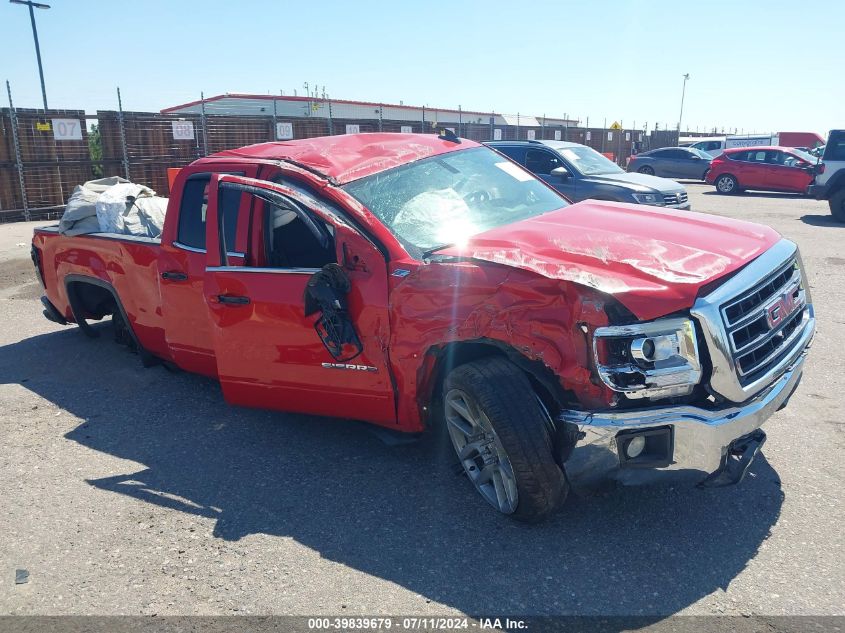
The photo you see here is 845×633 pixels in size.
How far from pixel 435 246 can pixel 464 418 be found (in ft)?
3.15

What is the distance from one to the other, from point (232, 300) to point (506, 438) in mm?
1947

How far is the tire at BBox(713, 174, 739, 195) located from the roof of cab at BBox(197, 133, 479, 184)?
66.1ft

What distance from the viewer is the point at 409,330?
3475 millimetres

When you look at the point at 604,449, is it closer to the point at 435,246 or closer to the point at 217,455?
the point at 435,246

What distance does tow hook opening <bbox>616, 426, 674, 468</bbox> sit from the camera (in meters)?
2.88

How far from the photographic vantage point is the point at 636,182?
11922 mm

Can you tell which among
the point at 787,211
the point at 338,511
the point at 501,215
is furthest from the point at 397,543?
the point at 787,211

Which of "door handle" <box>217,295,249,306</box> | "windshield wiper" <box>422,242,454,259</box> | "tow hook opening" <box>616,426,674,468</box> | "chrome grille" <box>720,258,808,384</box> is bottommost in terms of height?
"tow hook opening" <box>616,426,674,468</box>

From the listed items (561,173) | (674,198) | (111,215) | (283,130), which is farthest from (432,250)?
(283,130)

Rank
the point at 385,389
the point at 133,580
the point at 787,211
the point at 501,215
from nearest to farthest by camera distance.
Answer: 1. the point at 133,580
2. the point at 385,389
3. the point at 501,215
4. the point at 787,211

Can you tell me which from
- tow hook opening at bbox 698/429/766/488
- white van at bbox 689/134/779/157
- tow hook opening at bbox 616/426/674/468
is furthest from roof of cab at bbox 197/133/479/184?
white van at bbox 689/134/779/157

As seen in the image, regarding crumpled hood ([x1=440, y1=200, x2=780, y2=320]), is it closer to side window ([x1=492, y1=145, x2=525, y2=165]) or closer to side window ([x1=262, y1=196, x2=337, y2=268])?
side window ([x1=262, y1=196, x2=337, y2=268])

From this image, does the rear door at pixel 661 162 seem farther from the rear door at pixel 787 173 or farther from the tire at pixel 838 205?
the tire at pixel 838 205

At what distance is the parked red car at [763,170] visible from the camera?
20.8m
